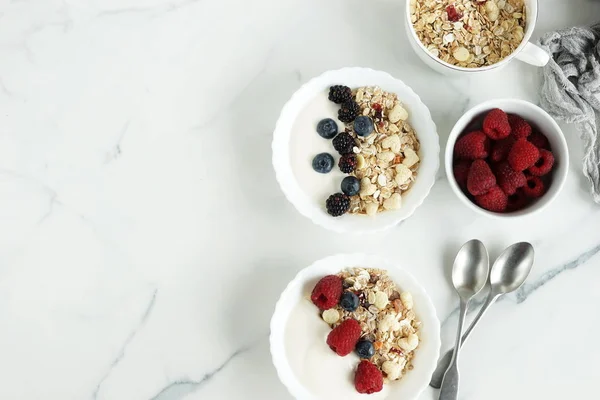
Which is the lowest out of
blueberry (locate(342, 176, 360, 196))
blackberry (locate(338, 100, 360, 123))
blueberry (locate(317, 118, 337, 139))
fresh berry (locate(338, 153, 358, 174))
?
blueberry (locate(342, 176, 360, 196))

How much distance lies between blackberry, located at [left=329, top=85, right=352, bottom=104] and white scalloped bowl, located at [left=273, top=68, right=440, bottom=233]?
0.02 metres

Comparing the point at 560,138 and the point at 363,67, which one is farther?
the point at 363,67

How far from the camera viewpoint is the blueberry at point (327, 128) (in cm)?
114

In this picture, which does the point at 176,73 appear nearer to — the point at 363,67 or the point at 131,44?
the point at 131,44

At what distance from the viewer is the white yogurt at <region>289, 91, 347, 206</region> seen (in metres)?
1.15

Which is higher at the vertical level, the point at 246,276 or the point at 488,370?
the point at 246,276

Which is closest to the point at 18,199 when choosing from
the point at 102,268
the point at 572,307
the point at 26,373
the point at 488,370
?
the point at 102,268

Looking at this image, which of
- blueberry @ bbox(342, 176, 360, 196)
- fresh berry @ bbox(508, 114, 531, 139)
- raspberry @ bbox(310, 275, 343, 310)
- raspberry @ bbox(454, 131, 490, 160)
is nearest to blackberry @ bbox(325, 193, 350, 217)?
blueberry @ bbox(342, 176, 360, 196)

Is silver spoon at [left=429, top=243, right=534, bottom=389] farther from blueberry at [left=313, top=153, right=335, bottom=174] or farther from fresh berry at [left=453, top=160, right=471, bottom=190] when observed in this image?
blueberry at [left=313, top=153, right=335, bottom=174]

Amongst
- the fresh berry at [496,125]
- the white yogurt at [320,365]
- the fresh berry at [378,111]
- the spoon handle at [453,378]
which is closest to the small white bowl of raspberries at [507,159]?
the fresh berry at [496,125]

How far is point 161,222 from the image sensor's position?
3.98ft

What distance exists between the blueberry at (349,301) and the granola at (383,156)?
151mm

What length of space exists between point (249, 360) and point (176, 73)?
0.57 m

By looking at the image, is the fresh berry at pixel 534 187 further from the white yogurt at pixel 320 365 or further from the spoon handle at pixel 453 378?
the white yogurt at pixel 320 365
